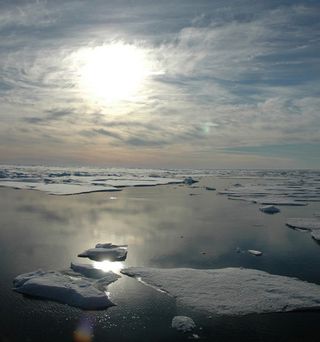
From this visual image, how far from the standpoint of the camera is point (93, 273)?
37.5 feet

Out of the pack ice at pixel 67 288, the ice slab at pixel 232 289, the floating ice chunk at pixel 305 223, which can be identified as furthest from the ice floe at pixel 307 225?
the pack ice at pixel 67 288

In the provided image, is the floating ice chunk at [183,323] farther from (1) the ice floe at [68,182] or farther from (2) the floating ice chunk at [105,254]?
(1) the ice floe at [68,182]

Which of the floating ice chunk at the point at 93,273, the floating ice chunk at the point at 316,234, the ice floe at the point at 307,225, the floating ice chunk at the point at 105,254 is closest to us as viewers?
the floating ice chunk at the point at 93,273

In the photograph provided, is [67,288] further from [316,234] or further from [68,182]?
[68,182]

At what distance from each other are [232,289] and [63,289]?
468cm

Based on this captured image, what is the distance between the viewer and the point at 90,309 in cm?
921

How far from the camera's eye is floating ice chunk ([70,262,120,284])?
11.2 meters

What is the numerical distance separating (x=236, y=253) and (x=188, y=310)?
5.67m

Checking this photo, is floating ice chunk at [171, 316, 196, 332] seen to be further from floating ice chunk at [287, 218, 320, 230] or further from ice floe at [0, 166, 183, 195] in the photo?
ice floe at [0, 166, 183, 195]

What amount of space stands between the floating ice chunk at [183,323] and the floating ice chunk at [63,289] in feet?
6.16

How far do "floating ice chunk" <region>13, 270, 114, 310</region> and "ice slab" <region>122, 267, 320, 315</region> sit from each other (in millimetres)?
1752

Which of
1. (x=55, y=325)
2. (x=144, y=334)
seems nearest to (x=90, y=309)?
(x=55, y=325)

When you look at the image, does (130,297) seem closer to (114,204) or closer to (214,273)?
(214,273)

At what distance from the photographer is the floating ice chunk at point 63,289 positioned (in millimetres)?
9383
